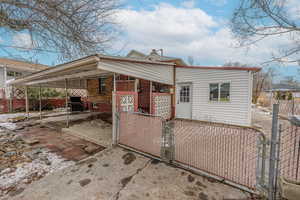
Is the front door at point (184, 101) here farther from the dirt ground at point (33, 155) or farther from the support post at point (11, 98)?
the support post at point (11, 98)

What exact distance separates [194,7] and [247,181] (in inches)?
187

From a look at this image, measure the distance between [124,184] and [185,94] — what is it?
6.09m

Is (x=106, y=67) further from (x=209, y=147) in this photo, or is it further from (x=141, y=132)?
(x=209, y=147)

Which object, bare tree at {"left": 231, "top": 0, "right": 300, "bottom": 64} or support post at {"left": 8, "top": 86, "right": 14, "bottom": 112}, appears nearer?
bare tree at {"left": 231, "top": 0, "right": 300, "bottom": 64}

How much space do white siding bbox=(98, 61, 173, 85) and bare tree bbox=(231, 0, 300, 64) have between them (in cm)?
304

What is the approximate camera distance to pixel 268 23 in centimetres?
383

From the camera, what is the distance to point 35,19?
280 centimetres

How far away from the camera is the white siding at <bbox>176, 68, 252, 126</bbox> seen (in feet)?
19.2

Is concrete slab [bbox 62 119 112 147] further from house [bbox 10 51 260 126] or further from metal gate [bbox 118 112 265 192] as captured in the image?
metal gate [bbox 118 112 265 192]

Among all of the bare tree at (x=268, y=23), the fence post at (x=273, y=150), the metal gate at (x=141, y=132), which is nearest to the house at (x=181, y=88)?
the metal gate at (x=141, y=132)

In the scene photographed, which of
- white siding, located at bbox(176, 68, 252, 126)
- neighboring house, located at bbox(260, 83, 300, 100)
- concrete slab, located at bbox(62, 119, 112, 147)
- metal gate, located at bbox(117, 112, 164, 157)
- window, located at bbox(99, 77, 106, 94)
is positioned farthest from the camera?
neighboring house, located at bbox(260, 83, 300, 100)

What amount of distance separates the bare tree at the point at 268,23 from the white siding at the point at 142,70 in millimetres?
3043

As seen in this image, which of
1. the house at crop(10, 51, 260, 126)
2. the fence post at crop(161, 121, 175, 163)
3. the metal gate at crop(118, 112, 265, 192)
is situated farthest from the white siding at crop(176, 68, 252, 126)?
the fence post at crop(161, 121, 175, 163)

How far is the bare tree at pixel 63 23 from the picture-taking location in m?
2.63
